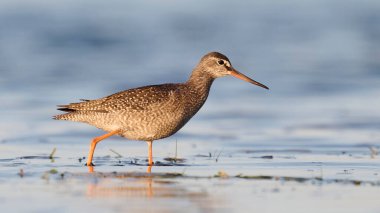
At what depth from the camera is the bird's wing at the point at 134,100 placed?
467 inches

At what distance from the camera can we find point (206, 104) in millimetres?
17312

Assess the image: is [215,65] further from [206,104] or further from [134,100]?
[206,104]

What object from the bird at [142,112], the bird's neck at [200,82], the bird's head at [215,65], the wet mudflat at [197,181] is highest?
the bird's head at [215,65]

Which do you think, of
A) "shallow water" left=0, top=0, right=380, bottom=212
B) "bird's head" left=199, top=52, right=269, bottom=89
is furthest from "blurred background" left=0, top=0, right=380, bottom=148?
"bird's head" left=199, top=52, right=269, bottom=89

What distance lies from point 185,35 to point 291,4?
7.82 metres

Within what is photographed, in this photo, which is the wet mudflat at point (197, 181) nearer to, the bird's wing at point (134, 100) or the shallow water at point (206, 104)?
the shallow water at point (206, 104)

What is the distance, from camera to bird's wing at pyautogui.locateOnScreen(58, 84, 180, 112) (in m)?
11.9

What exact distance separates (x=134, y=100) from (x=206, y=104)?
5.53 meters

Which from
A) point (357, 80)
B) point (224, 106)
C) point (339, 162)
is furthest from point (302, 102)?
point (339, 162)

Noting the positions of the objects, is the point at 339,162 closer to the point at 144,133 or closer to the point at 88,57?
the point at 144,133

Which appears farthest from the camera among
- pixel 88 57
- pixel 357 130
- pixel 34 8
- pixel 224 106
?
pixel 34 8

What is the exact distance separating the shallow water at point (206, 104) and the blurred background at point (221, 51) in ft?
0.15

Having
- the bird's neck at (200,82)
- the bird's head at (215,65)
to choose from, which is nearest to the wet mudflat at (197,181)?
the bird's neck at (200,82)

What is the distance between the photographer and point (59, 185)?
9109 millimetres
